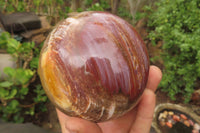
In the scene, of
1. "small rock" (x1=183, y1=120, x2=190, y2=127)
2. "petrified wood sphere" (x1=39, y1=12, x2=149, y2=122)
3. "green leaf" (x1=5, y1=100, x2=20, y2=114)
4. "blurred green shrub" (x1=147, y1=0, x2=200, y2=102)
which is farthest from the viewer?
"small rock" (x1=183, y1=120, x2=190, y2=127)

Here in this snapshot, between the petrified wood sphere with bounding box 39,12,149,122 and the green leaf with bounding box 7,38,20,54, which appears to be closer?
the petrified wood sphere with bounding box 39,12,149,122

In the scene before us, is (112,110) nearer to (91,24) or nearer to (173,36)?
(91,24)

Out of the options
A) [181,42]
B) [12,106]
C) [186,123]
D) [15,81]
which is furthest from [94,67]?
[186,123]

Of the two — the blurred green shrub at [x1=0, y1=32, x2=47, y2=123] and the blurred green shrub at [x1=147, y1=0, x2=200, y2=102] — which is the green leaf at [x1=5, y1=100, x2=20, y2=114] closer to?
the blurred green shrub at [x1=0, y1=32, x2=47, y2=123]

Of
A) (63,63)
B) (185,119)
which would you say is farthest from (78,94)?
(185,119)

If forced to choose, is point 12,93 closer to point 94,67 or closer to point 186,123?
point 94,67

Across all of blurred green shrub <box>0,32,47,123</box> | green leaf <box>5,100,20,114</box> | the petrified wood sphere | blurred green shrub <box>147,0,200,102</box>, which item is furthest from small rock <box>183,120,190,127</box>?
green leaf <box>5,100,20,114</box>
